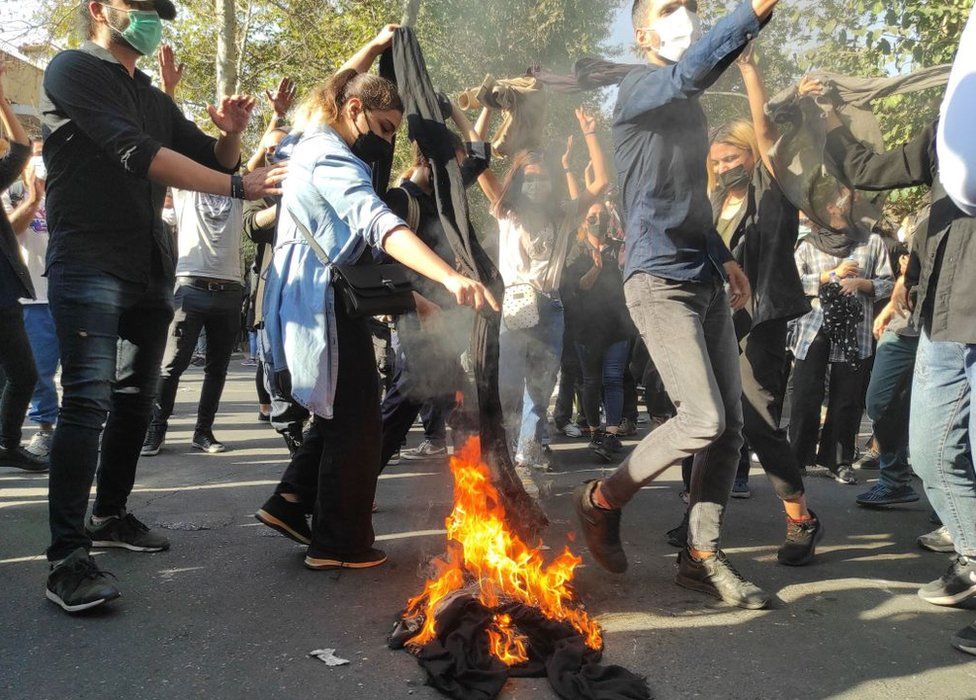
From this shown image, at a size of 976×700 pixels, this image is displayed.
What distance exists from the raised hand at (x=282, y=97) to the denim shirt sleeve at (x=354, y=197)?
141 cm

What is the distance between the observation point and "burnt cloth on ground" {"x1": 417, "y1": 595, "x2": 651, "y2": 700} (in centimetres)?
250

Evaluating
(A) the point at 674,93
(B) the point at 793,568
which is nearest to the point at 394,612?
(B) the point at 793,568

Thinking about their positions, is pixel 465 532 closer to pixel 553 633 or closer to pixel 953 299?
pixel 553 633

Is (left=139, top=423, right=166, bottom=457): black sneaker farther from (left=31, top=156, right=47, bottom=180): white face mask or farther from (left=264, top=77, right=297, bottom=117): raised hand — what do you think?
(left=264, top=77, right=297, bottom=117): raised hand

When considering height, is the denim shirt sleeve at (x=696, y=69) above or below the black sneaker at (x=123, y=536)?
above

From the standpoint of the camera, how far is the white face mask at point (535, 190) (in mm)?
5773

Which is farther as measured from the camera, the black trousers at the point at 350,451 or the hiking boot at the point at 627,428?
the hiking boot at the point at 627,428

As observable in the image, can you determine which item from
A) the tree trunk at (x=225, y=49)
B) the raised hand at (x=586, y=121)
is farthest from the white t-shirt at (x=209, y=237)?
the tree trunk at (x=225, y=49)

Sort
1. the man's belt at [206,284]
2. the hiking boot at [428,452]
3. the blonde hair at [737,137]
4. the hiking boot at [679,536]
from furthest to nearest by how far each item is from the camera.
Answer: the hiking boot at [428,452]
the man's belt at [206,284]
the blonde hair at [737,137]
the hiking boot at [679,536]

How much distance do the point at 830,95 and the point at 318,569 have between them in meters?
3.07

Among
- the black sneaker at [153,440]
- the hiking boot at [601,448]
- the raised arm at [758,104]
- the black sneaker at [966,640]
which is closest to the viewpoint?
the black sneaker at [966,640]

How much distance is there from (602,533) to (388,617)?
0.95m

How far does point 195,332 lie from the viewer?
624 centimetres

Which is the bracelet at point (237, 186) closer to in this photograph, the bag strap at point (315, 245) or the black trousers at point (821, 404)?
the bag strap at point (315, 245)
